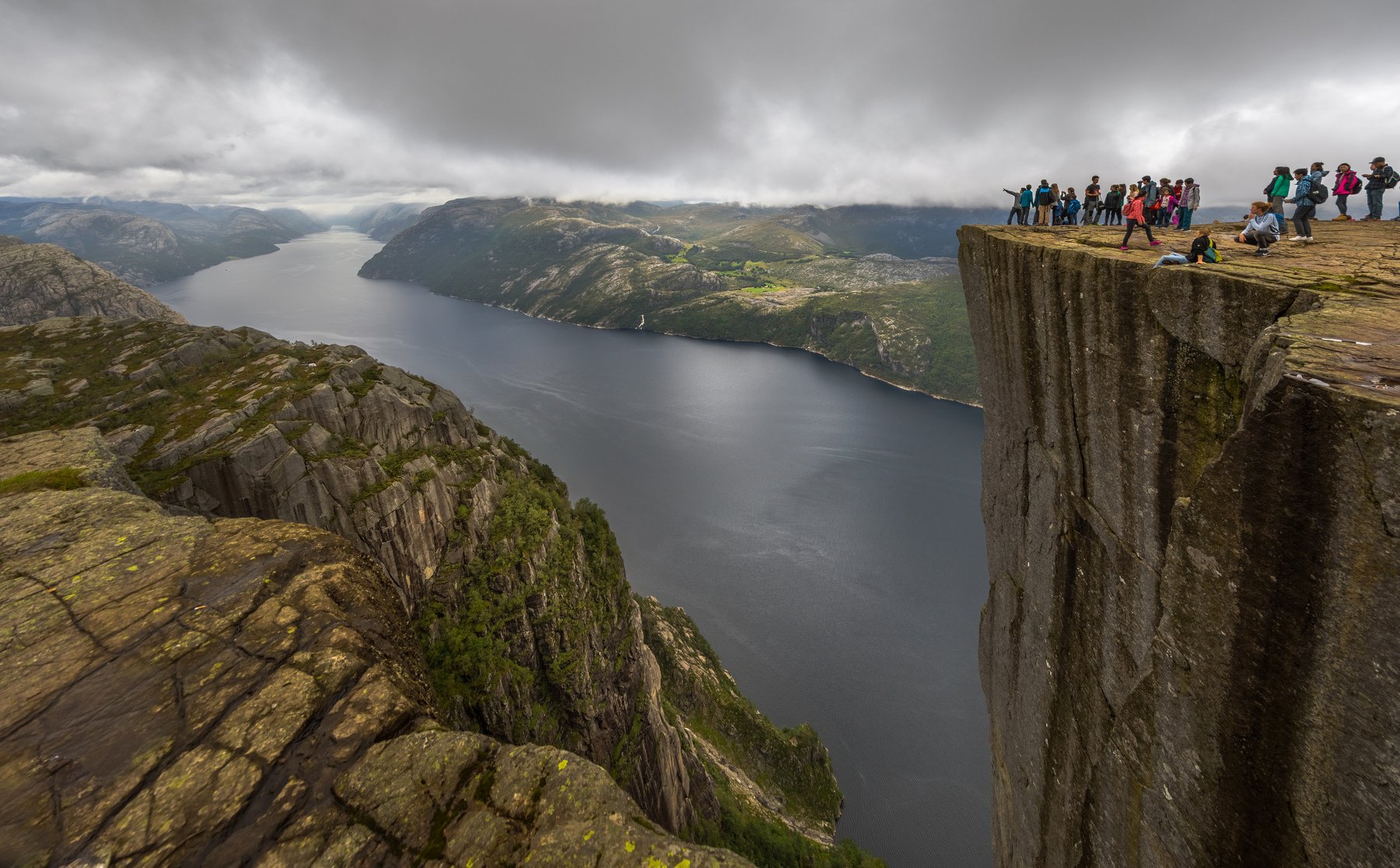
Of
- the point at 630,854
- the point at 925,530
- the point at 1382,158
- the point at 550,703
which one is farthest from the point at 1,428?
the point at 925,530

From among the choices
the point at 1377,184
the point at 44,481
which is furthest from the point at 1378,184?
the point at 44,481

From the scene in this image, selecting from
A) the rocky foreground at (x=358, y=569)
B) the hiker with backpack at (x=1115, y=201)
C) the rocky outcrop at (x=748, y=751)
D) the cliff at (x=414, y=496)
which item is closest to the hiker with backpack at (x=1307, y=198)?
the hiker with backpack at (x=1115, y=201)

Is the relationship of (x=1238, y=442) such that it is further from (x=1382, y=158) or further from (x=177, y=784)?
(x=1382, y=158)

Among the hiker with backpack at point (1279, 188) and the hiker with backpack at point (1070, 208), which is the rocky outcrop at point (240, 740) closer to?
the hiker with backpack at point (1279, 188)

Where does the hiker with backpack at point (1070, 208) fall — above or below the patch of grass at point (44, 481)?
above

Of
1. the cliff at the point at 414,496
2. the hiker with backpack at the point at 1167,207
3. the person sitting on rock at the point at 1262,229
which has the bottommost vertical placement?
the cliff at the point at 414,496

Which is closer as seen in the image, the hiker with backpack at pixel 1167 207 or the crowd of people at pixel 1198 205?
the crowd of people at pixel 1198 205
